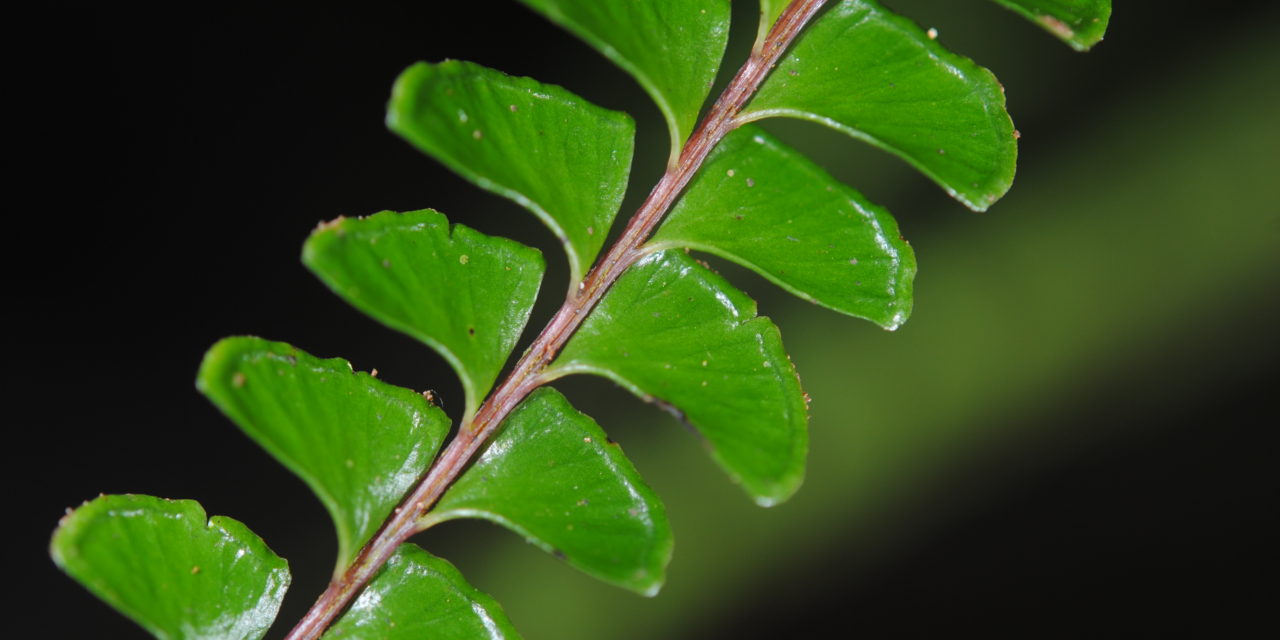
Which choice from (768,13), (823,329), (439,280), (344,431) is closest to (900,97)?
(768,13)

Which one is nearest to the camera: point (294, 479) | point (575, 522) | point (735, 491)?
point (575, 522)

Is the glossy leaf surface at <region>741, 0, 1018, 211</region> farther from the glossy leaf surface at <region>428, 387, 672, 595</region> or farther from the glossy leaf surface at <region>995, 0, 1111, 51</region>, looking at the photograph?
the glossy leaf surface at <region>428, 387, 672, 595</region>

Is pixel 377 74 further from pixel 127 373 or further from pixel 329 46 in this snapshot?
pixel 127 373

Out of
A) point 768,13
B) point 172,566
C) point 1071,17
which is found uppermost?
point 1071,17

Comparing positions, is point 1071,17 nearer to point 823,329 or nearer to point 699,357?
point 699,357

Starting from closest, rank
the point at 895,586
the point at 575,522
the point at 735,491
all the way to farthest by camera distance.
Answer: the point at 575,522 → the point at 735,491 → the point at 895,586

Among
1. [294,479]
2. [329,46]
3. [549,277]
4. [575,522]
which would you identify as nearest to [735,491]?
[549,277]
